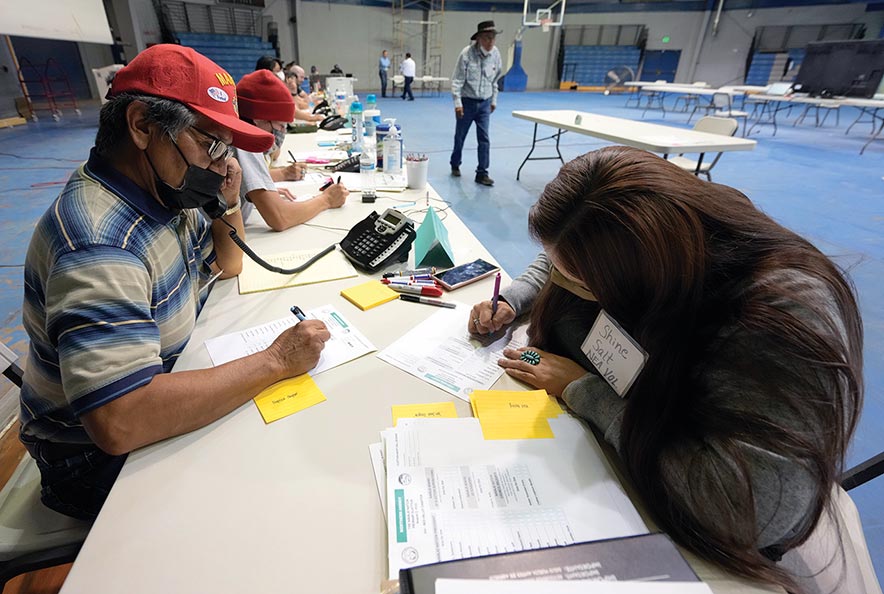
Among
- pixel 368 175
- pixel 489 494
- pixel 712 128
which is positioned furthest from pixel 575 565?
pixel 712 128

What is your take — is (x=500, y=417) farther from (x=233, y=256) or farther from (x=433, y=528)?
(x=233, y=256)

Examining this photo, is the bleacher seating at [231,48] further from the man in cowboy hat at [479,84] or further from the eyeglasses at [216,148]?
the eyeglasses at [216,148]

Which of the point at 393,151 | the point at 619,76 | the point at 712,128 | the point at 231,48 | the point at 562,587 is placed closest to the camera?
the point at 562,587

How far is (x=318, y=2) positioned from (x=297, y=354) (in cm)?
1584

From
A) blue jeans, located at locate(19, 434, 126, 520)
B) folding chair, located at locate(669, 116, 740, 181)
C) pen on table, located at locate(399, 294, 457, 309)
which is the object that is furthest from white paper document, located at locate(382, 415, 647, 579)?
folding chair, located at locate(669, 116, 740, 181)

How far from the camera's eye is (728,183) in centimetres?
495

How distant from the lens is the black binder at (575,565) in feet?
1.37

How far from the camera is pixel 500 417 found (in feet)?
2.77

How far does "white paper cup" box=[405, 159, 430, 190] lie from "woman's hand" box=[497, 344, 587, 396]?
1.53 m

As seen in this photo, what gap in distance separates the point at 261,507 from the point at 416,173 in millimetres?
1906

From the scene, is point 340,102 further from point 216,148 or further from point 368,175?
point 216,148

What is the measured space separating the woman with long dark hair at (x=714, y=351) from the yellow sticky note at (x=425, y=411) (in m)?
0.25

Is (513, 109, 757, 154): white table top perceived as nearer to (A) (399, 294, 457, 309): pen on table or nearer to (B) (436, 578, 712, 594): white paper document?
(A) (399, 294, 457, 309): pen on table

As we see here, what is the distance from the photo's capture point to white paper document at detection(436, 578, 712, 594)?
0.40 m
